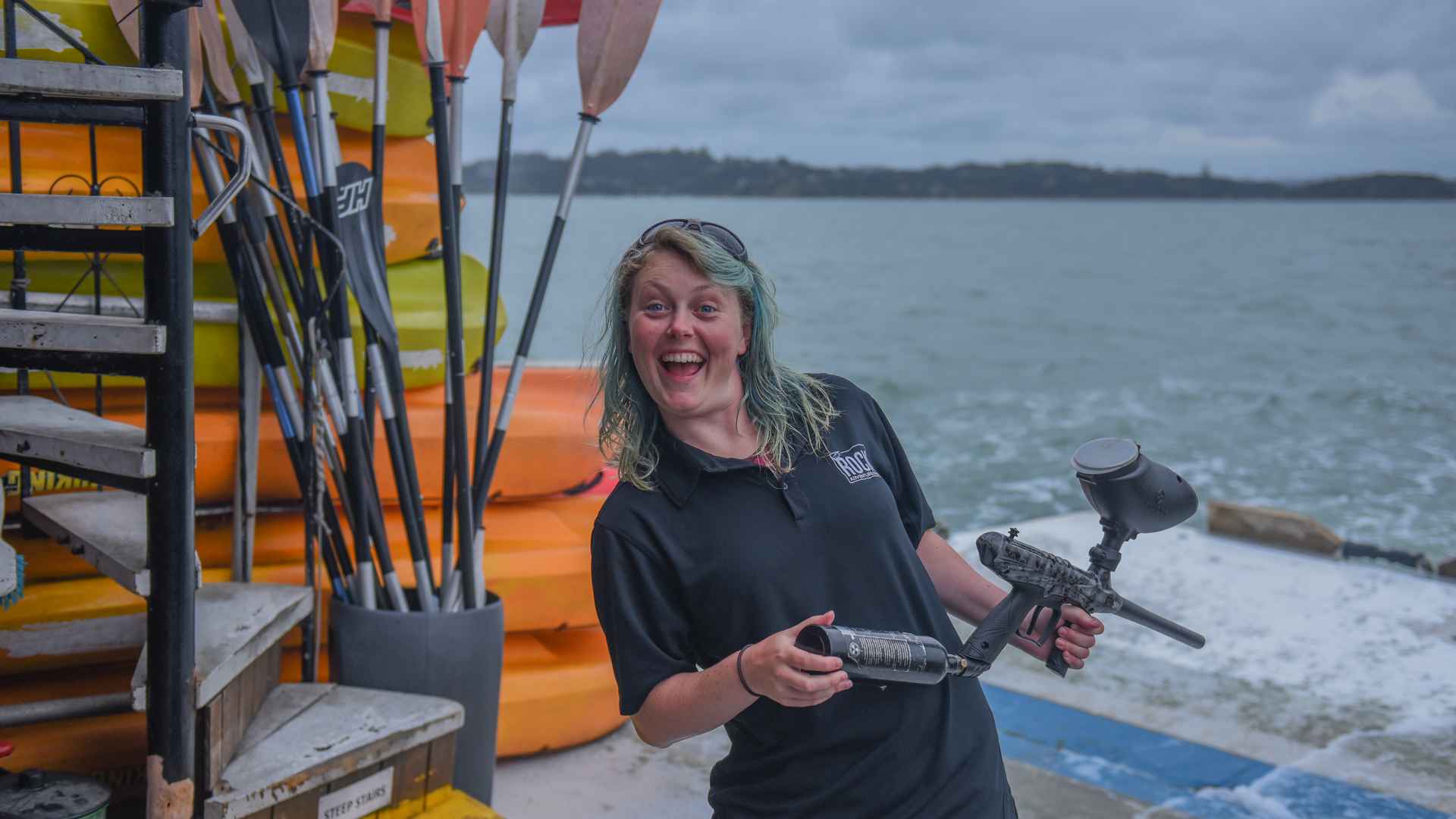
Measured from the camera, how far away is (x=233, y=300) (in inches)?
114

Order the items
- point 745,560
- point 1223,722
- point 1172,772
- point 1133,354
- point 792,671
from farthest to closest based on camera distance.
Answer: point 1133,354 < point 1223,722 < point 1172,772 < point 745,560 < point 792,671

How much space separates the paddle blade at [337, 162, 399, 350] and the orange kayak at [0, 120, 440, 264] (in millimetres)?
307

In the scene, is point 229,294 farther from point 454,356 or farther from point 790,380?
point 790,380

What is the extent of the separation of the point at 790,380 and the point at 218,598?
5.13 feet

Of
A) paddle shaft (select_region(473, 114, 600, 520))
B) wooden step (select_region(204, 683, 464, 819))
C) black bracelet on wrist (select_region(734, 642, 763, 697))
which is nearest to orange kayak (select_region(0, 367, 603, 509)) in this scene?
paddle shaft (select_region(473, 114, 600, 520))

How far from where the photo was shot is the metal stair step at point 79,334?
184cm

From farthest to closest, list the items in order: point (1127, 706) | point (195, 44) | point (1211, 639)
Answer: point (1211, 639) → point (1127, 706) → point (195, 44)

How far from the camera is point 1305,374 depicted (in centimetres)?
2131

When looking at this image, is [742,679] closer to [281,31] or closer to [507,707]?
[281,31]

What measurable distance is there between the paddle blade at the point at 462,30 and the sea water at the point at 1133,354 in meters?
0.67


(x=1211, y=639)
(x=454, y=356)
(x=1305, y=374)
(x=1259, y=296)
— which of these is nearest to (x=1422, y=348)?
(x=1305, y=374)

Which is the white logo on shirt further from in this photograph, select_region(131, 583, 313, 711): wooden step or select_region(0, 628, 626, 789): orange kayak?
select_region(0, 628, 626, 789): orange kayak

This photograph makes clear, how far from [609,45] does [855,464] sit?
1.62m

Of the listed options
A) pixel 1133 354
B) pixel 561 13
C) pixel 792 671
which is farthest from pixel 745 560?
pixel 1133 354
